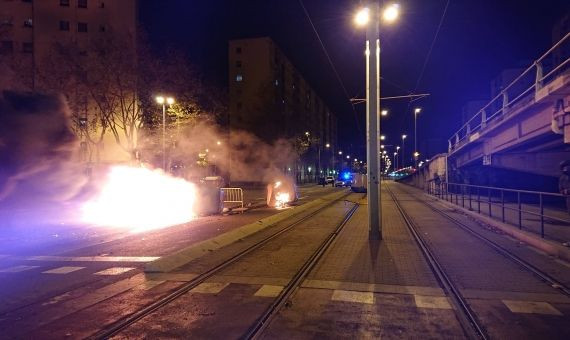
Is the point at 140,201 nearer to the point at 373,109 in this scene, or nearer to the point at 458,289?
the point at 373,109

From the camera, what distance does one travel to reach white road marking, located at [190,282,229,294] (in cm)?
723

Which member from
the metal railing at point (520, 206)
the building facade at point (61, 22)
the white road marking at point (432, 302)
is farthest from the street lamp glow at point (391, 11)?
the building facade at point (61, 22)

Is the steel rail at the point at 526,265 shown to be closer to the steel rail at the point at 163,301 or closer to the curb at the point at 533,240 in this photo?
the curb at the point at 533,240

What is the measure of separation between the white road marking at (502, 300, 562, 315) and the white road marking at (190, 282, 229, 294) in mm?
4184

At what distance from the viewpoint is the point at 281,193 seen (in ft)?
91.4

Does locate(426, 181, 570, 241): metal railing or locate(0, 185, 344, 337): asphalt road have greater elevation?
locate(426, 181, 570, 241): metal railing

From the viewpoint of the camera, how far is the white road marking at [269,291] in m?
6.99

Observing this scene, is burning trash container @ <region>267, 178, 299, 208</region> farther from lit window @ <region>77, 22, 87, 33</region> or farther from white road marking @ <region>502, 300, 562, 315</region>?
lit window @ <region>77, 22, 87, 33</region>

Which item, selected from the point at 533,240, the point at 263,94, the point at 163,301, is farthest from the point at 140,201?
the point at 263,94

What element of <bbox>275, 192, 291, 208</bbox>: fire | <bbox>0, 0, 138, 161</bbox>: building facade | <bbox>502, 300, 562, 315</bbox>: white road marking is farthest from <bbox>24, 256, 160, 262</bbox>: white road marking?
<bbox>0, 0, 138, 161</bbox>: building facade

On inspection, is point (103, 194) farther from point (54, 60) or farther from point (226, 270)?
→ point (226, 270)

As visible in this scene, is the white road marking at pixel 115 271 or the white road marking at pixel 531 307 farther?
the white road marking at pixel 115 271

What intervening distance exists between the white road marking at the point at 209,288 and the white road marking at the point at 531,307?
165 inches

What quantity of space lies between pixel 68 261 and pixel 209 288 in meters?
4.56
